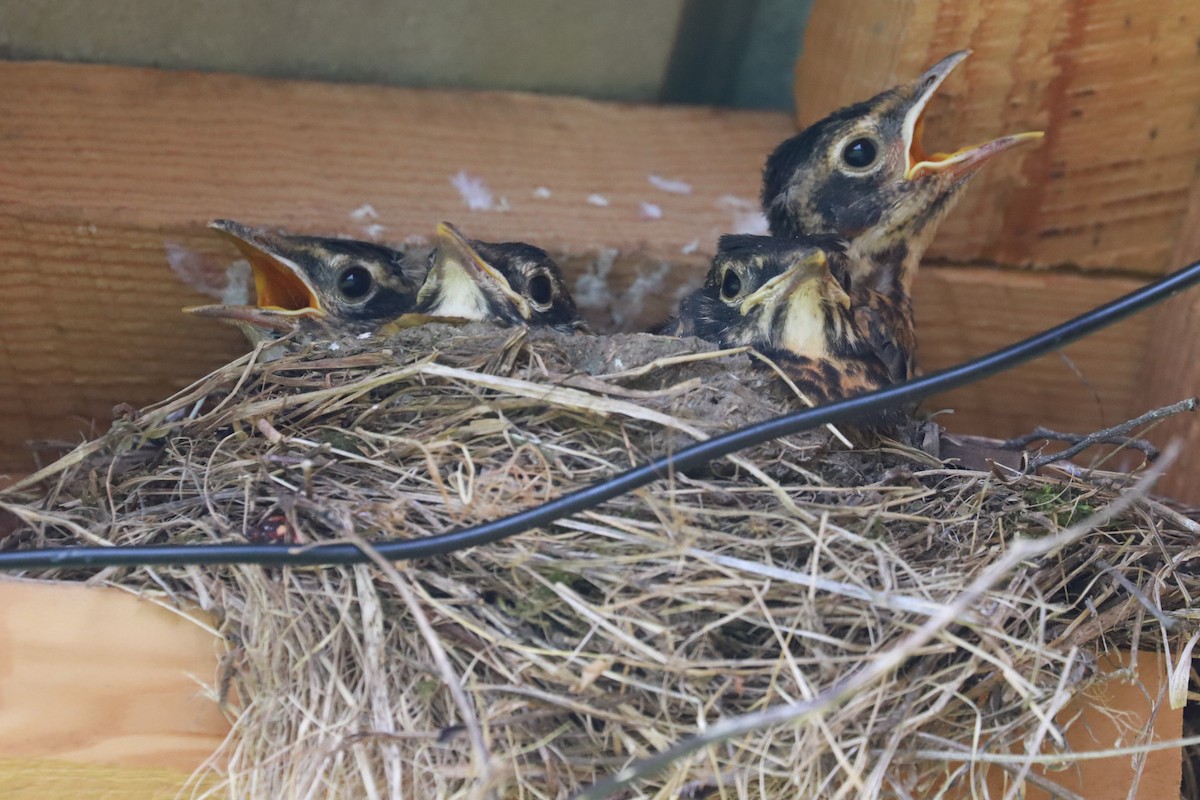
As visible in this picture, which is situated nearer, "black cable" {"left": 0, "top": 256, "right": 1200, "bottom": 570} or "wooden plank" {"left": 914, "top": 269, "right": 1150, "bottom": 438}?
"black cable" {"left": 0, "top": 256, "right": 1200, "bottom": 570}

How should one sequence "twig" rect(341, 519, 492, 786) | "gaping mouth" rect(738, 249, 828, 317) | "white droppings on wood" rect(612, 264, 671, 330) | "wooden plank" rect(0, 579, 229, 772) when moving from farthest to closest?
"white droppings on wood" rect(612, 264, 671, 330), "gaping mouth" rect(738, 249, 828, 317), "wooden plank" rect(0, 579, 229, 772), "twig" rect(341, 519, 492, 786)

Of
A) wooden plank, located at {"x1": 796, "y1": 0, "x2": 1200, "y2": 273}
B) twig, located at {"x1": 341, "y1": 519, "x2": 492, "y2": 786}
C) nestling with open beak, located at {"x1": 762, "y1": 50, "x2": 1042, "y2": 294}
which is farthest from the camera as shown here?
nestling with open beak, located at {"x1": 762, "y1": 50, "x2": 1042, "y2": 294}

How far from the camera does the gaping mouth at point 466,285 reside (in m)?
1.94

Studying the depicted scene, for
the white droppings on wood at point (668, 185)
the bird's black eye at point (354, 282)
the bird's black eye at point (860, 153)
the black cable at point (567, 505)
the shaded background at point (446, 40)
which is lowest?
the black cable at point (567, 505)

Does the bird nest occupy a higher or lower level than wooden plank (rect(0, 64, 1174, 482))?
lower

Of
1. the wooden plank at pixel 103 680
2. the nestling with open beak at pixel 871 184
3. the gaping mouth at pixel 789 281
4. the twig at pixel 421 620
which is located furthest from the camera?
the nestling with open beak at pixel 871 184

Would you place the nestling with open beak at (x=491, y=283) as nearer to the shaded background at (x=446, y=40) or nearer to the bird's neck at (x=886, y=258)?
the shaded background at (x=446, y=40)

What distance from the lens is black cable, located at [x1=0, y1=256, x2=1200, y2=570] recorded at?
1.24 m

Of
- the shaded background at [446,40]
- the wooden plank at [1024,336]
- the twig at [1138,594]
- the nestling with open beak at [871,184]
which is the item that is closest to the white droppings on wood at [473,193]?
the shaded background at [446,40]

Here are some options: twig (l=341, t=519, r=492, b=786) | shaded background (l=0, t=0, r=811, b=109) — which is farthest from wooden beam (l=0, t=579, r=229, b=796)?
shaded background (l=0, t=0, r=811, b=109)

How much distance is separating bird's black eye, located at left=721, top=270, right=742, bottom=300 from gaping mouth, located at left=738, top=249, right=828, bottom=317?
5cm

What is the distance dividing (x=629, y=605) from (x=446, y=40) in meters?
1.24

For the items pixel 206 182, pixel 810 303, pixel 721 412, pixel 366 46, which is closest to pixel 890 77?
pixel 810 303

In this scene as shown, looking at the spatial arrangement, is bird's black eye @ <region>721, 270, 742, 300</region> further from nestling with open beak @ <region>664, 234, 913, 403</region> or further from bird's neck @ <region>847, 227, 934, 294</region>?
bird's neck @ <region>847, 227, 934, 294</region>
